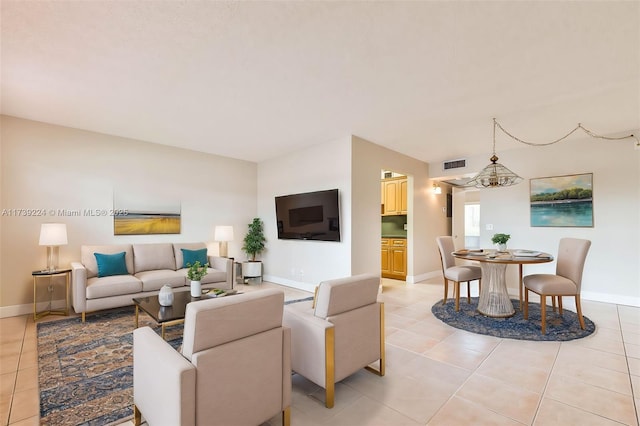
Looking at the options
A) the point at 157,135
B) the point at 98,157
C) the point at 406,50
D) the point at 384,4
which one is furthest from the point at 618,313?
the point at 98,157

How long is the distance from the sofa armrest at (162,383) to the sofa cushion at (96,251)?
10.7 feet

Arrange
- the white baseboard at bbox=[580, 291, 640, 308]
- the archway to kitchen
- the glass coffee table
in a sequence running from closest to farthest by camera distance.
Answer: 1. the glass coffee table
2. the white baseboard at bbox=[580, 291, 640, 308]
3. the archway to kitchen

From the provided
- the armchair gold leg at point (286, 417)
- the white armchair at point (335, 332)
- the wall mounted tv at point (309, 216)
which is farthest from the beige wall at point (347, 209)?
the armchair gold leg at point (286, 417)

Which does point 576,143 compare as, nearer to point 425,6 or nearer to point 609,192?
point 609,192

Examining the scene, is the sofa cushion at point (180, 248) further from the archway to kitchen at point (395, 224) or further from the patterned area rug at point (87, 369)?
the archway to kitchen at point (395, 224)

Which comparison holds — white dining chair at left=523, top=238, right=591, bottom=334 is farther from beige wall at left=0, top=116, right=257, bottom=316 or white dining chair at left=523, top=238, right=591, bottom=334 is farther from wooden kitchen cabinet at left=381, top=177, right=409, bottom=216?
beige wall at left=0, top=116, right=257, bottom=316

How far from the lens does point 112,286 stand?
3902 millimetres

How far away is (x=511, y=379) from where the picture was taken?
7.73 feet

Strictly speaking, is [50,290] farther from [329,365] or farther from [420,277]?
[420,277]

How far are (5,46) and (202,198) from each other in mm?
3671

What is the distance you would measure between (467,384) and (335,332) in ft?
3.76

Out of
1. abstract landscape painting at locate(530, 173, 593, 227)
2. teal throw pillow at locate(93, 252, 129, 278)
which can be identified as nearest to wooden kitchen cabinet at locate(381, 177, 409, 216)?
abstract landscape painting at locate(530, 173, 593, 227)

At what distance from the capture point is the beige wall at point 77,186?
4.07 metres

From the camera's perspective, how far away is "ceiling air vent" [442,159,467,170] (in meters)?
6.20
